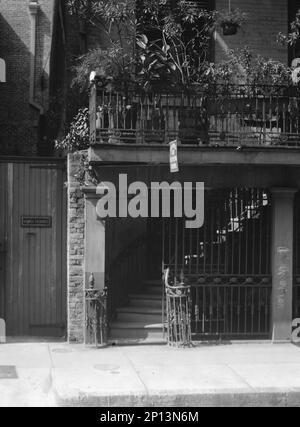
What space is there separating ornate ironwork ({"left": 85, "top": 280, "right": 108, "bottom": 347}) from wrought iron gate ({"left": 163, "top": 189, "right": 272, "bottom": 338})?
4.11 ft

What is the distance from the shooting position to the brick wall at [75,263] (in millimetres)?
9742

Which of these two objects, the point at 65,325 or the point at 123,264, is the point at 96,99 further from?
the point at 65,325

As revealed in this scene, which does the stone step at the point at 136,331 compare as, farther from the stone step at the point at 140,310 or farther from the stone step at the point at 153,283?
the stone step at the point at 153,283

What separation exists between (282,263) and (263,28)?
4944mm

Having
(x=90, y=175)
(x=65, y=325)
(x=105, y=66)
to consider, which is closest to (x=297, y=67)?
(x=105, y=66)

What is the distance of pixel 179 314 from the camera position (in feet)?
31.7

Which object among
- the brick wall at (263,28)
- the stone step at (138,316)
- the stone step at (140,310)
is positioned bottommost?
the stone step at (138,316)

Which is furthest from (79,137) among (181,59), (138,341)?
(138,341)

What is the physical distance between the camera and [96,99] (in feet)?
30.9

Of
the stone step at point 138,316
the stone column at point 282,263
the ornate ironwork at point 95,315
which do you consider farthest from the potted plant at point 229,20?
the stone step at point 138,316

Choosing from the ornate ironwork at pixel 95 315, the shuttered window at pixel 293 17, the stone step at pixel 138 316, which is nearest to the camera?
the ornate ironwork at pixel 95 315

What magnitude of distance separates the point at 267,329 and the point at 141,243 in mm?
2505

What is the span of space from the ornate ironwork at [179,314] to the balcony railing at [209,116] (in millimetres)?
2284

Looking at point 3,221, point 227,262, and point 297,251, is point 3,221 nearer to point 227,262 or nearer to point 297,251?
point 227,262
